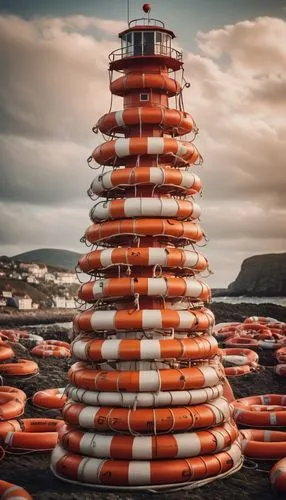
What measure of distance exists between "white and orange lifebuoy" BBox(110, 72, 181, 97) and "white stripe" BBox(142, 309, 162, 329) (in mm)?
5609

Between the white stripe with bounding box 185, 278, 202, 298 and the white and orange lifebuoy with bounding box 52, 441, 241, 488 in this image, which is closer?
the white and orange lifebuoy with bounding box 52, 441, 241, 488

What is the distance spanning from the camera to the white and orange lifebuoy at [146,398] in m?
13.7

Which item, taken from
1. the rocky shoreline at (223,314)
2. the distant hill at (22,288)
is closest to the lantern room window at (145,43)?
the rocky shoreline at (223,314)

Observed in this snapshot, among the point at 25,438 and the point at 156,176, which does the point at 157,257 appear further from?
the point at 25,438

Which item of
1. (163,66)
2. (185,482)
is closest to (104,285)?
(185,482)

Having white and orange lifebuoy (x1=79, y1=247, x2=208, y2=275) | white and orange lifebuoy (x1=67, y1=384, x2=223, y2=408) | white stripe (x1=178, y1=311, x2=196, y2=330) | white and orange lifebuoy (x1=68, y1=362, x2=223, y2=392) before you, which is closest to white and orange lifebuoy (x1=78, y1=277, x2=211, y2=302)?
white and orange lifebuoy (x1=79, y1=247, x2=208, y2=275)

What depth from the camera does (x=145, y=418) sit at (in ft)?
44.3

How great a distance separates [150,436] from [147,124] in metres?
7.29

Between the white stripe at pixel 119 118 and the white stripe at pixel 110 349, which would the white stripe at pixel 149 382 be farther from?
the white stripe at pixel 119 118

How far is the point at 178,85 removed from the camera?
16.4 m

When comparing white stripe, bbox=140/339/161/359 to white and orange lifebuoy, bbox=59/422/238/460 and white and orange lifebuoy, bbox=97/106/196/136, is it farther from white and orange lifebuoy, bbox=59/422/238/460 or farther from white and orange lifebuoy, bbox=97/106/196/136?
white and orange lifebuoy, bbox=97/106/196/136

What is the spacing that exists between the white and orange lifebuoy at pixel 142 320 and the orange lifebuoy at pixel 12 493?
371 cm

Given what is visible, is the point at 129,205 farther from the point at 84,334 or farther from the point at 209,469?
the point at 209,469

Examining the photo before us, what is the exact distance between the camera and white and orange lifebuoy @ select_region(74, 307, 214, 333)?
1412 cm
